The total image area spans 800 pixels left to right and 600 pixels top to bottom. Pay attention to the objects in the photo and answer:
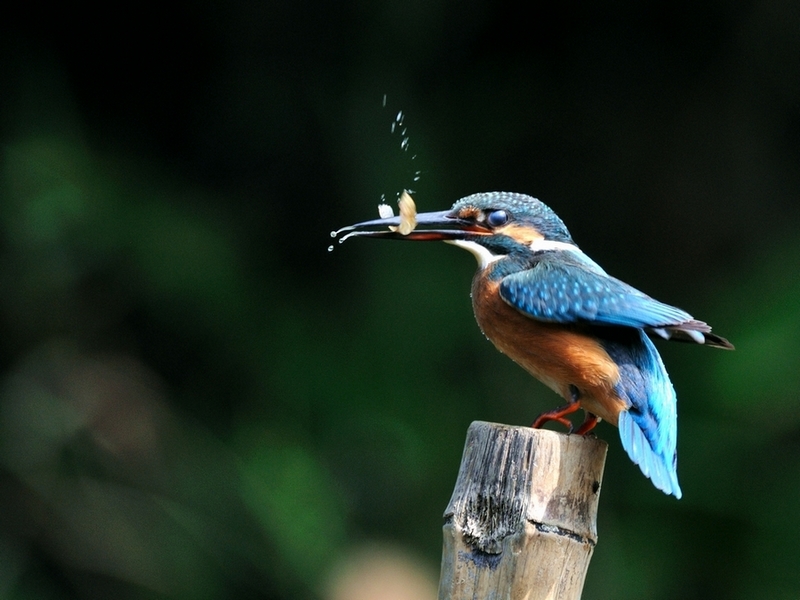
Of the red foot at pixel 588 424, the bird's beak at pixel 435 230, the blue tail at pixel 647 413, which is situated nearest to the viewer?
the blue tail at pixel 647 413

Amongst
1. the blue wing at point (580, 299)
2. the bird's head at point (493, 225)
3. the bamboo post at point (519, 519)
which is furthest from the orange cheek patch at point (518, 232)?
the bamboo post at point (519, 519)

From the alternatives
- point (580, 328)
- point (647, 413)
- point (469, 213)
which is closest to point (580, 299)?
point (580, 328)

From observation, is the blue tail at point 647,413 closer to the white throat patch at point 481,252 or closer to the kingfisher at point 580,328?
the kingfisher at point 580,328

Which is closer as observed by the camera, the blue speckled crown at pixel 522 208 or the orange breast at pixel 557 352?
the orange breast at pixel 557 352

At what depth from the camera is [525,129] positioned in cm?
397

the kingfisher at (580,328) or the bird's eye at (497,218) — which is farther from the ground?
the bird's eye at (497,218)

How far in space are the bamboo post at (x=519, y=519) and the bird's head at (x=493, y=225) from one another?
1.86 ft

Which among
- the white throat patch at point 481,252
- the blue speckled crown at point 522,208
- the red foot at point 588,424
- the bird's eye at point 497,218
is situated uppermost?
the blue speckled crown at point 522,208

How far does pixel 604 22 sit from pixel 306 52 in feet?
3.83

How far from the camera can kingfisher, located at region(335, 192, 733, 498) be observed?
1662 millimetres

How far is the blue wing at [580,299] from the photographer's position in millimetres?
1666

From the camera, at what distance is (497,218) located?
197cm

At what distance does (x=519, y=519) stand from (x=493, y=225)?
2.41 feet

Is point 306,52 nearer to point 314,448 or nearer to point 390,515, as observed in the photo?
point 314,448
